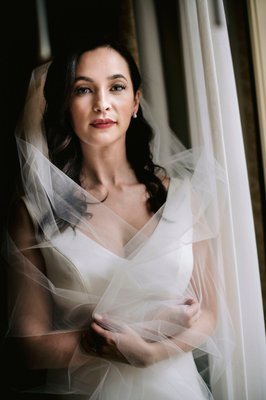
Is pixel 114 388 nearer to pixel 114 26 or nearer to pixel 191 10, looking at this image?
pixel 191 10

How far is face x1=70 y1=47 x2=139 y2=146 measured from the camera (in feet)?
2.99

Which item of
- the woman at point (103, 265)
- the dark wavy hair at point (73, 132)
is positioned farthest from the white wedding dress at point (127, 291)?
the dark wavy hair at point (73, 132)

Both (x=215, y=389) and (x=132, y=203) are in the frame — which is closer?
(x=215, y=389)

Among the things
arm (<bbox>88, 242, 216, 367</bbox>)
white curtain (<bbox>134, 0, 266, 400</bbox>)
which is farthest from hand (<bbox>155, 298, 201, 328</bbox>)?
white curtain (<bbox>134, 0, 266, 400</bbox>)

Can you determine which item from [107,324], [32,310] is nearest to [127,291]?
[107,324]

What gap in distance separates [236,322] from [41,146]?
0.63m

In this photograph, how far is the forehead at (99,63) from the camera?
92 centimetres

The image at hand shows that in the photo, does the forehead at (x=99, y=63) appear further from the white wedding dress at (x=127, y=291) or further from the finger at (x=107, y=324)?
the finger at (x=107, y=324)

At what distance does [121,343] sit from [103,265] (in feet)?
0.58

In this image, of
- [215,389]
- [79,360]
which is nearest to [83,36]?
[79,360]

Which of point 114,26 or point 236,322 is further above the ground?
point 114,26

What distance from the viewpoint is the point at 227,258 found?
89cm

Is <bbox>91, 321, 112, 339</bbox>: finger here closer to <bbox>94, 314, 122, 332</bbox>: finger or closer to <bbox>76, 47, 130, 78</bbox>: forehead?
<bbox>94, 314, 122, 332</bbox>: finger

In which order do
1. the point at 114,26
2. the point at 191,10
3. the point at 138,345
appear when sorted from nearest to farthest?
the point at 138,345 < the point at 191,10 < the point at 114,26
